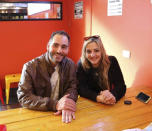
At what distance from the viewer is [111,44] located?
112 inches

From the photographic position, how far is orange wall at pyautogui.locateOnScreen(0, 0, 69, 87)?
380 centimetres

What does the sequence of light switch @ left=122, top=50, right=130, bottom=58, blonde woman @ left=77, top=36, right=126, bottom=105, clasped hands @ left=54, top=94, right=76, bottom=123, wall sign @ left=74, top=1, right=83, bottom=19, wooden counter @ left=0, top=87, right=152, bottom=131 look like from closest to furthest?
wooden counter @ left=0, top=87, right=152, bottom=131 → clasped hands @ left=54, top=94, right=76, bottom=123 → blonde woman @ left=77, top=36, right=126, bottom=105 → light switch @ left=122, top=50, right=130, bottom=58 → wall sign @ left=74, top=1, right=83, bottom=19

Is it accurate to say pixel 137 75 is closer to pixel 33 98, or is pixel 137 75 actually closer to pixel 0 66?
pixel 33 98

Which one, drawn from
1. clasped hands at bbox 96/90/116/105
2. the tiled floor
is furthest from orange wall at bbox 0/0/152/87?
clasped hands at bbox 96/90/116/105

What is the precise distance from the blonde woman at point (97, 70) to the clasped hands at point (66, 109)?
1.22 ft

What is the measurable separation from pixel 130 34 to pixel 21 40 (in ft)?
7.52

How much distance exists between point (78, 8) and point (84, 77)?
2145 millimetres

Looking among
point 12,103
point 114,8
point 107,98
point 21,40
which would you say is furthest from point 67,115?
point 21,40

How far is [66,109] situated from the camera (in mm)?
1468

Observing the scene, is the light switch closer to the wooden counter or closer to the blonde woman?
the blonde woman

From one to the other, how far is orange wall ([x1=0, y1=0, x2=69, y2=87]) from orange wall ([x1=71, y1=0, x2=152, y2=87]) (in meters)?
1.18

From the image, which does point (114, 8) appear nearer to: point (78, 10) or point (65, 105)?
point (78, 10)

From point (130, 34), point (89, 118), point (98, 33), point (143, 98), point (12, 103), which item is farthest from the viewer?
point (12, 103)

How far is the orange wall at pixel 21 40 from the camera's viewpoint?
380 centimetres
